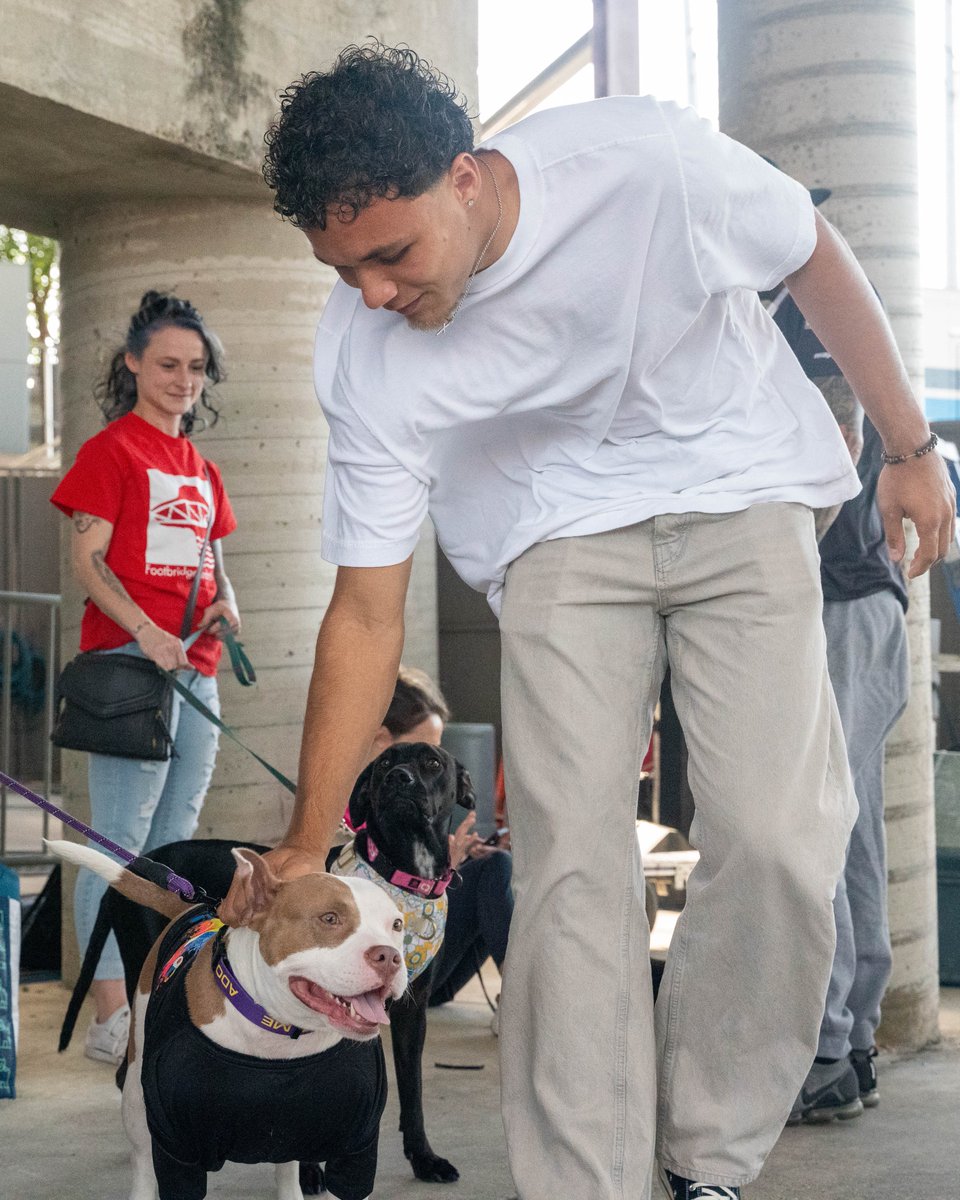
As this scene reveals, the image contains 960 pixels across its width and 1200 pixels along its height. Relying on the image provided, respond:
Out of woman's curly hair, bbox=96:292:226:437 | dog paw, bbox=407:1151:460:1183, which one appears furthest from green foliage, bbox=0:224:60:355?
dog paw, bbox=407:1151:460:1183

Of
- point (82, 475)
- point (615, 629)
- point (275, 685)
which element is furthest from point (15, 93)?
point (615, 629)

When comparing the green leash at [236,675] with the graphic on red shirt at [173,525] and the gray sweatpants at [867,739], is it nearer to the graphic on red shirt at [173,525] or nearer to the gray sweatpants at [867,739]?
the graphic on red shirt at [173,525]

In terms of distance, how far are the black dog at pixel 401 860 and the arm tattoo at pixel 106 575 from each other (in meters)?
0.88

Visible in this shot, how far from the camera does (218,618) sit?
417 cm

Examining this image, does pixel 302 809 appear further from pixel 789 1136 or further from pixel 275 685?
pixel 275 685

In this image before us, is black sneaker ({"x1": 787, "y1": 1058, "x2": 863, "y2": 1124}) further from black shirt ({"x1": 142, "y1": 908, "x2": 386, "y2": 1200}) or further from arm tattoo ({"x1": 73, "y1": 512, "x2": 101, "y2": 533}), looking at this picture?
arm tattoo ({"x1": 73, "y1": 512, "x2": 101, "y2": 533})

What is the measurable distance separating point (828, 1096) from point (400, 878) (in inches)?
43.4

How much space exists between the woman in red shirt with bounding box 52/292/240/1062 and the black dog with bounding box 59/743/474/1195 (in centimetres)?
70

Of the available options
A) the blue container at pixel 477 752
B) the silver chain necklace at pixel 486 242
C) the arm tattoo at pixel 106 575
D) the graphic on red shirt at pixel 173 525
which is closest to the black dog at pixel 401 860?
the arm tattoo at pixel 106 575

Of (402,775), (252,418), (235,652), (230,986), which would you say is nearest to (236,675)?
(235,652)

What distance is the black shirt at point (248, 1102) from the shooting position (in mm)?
2275

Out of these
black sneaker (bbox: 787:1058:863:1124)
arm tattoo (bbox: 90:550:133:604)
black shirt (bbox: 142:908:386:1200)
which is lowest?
black sneaker (bbox: 787:1058:863:1124)

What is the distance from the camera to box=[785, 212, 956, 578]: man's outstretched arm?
89.3 inches

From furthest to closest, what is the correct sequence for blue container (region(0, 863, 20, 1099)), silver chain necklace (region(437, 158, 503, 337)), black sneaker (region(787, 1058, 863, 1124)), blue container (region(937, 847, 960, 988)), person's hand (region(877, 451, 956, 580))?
blue container (region(937, 847, 960, 988)) < blue container (region(0, 863, 20, 1099)) < black sneaker (region(787, 1058, 863, 1124)) < person's hand (region(877, 451, 956, 580)) < silver chain necklace (region(437, 158, 503, 337))
